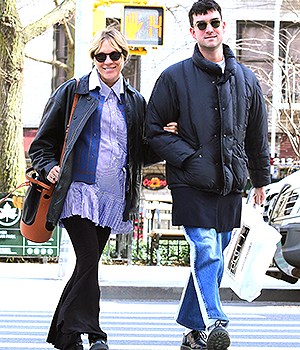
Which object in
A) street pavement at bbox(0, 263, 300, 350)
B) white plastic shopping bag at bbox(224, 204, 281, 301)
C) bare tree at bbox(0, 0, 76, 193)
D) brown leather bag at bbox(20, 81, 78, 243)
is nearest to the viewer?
brown leather bag at bbox(20, 81, 78, 243)

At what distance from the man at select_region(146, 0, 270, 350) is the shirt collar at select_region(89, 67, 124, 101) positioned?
0.78 ft

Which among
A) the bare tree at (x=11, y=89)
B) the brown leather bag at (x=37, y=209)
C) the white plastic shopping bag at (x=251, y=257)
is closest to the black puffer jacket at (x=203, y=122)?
the white plastic shopping bag at (x=251, y=257)

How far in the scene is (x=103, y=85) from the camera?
6855 mm

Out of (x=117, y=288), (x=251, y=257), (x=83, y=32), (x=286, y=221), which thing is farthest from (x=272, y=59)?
(x=251, y=257)

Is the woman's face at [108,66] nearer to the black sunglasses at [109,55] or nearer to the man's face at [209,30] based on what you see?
the black sunglasses at [109,55]

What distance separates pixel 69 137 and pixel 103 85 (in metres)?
0.45

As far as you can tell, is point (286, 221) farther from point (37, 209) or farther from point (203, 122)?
point (37, 209)

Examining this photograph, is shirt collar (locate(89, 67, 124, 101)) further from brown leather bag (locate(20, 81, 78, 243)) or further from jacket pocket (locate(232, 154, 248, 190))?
jacket pocket (locate(232, 154, 248, 190))

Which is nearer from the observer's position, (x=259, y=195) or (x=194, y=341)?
(x=194, y=341)

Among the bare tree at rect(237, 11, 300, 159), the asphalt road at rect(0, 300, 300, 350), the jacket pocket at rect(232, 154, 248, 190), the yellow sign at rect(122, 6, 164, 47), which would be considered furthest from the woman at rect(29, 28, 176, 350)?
the bare tree at rect(237, 11, 300, 159)

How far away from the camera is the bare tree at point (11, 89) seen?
1933cm

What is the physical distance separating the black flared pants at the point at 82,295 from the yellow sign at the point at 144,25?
24.7 ft

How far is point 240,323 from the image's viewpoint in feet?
33.5

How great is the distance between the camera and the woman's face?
265 inches
